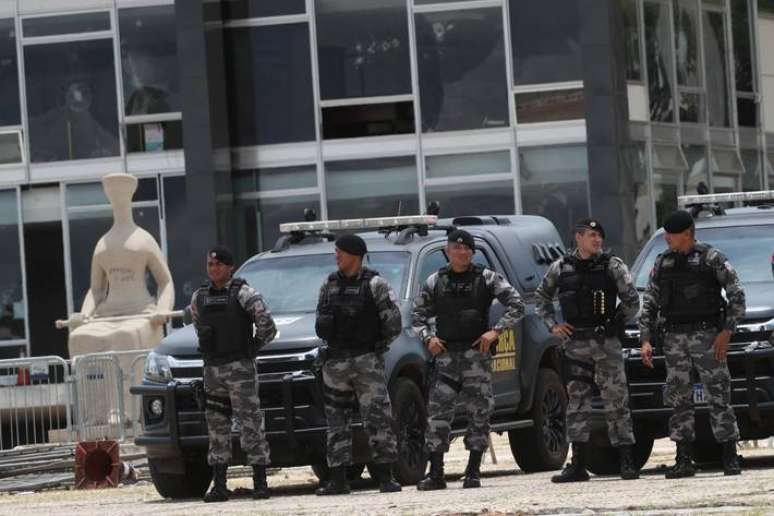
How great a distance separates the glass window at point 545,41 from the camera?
29188mm

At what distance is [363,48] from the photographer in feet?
98.5

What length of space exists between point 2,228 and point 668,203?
10.5 m

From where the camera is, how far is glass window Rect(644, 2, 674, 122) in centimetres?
3023

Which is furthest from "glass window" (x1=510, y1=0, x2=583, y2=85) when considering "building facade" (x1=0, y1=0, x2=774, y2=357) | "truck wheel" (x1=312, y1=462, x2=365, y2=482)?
"truck wheel" (x1=312, y1=462, x2=365, y2=482)

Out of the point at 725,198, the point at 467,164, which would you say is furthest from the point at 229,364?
the point at 467,164

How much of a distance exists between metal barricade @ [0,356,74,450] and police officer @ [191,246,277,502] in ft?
23.9

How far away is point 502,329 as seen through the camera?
1330 centimetres

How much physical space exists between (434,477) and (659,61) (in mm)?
18103

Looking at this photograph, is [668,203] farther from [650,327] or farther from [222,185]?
[650,327]

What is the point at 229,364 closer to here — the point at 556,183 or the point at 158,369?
the point at 158,369

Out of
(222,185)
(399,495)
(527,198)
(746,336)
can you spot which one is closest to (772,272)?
(746,336)

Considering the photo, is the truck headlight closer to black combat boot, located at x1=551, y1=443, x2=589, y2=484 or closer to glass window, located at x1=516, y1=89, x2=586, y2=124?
black combat boot, located at x1=551, y1=443, x2=589, y2=484

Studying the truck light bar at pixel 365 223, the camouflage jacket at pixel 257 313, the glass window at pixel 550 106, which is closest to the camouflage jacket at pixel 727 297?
the truck light bar at pixel 365 223

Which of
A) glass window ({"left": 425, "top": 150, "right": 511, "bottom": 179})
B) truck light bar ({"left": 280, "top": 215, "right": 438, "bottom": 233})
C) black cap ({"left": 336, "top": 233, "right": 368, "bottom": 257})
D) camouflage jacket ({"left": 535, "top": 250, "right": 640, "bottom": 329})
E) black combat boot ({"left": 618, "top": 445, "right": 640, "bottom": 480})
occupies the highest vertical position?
glass window ({"left": 425, "top": 150, "right": 511, "bottom": 179})
